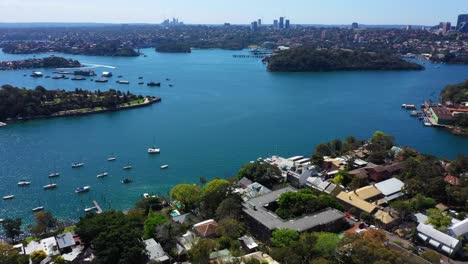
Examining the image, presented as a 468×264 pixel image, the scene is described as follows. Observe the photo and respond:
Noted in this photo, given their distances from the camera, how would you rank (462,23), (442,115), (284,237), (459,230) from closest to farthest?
(284,237) → (459,230) → (442,115) → (462,23)

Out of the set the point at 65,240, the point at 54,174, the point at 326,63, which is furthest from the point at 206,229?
the point at 326,63

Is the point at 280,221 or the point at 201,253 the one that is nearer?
the point at 201,253

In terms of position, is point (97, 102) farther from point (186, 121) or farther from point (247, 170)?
point (247, 170)

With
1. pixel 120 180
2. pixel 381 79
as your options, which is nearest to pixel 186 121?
pixel 120 180

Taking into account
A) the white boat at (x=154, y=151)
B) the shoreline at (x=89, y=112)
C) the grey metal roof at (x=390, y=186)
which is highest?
the grey metal roof at (x=390, y=186)

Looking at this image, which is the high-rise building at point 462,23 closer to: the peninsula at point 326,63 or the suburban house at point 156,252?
the peninsula at point 326,63

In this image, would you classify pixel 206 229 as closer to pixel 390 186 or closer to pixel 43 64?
pixel 390 186

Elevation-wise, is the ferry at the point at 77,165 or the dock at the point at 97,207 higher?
the ferry at the point at 77,165

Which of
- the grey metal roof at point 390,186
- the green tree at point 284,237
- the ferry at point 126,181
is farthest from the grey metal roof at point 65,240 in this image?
the grey metal roof at point 390,186
